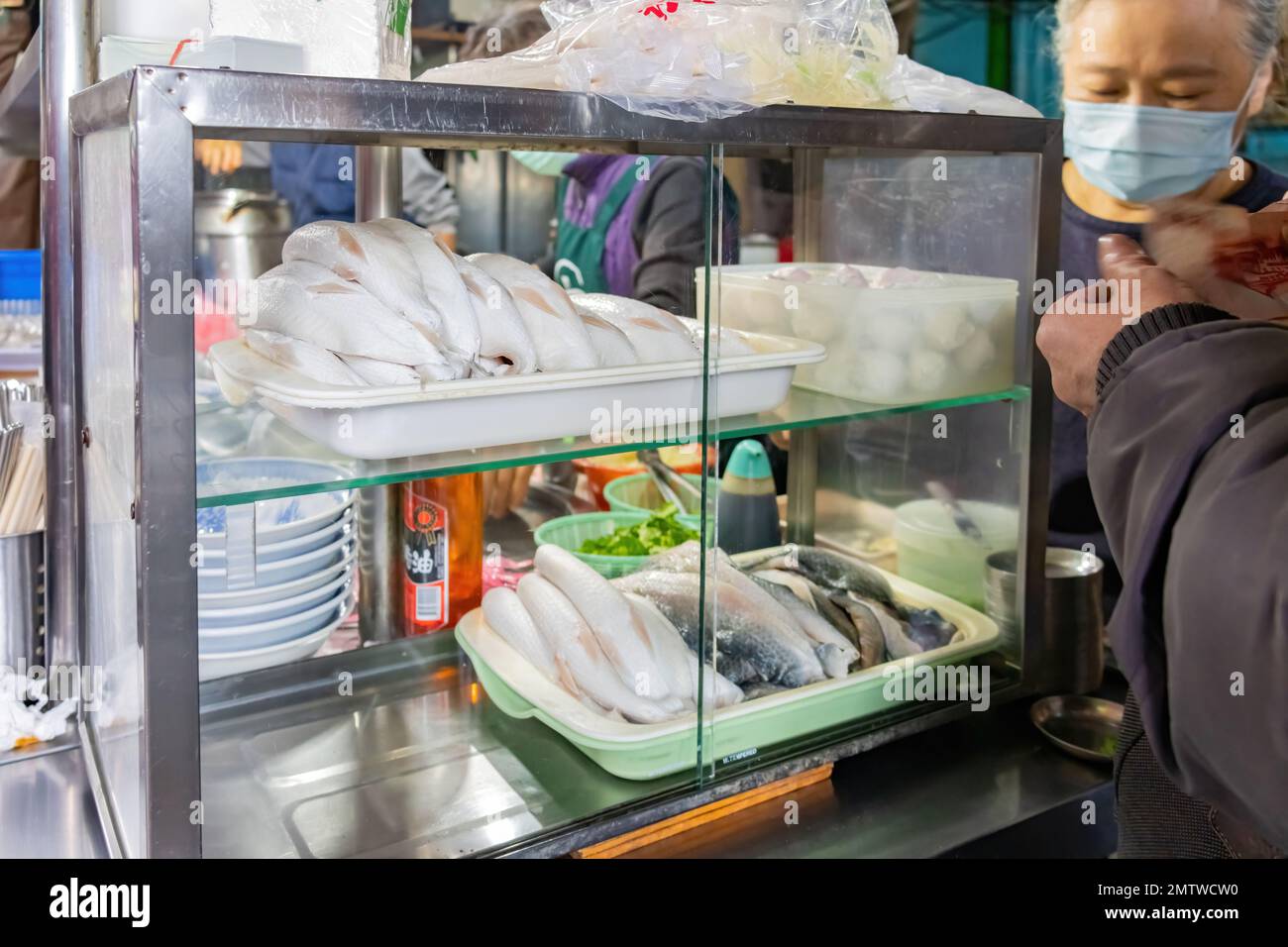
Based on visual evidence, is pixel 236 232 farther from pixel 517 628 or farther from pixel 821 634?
pixel 821 634

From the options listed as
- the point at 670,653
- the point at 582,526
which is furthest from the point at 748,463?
the point at 670,653

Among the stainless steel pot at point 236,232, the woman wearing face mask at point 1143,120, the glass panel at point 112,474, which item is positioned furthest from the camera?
the stainless steel pot at point 236,232

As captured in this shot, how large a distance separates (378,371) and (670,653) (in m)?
0.50

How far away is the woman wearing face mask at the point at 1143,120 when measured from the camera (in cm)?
224

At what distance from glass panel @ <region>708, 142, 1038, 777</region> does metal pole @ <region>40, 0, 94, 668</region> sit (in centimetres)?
73

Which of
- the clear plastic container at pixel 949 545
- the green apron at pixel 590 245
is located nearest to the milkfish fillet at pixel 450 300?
the clear plastic container at pixel 949 545

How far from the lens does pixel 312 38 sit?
0.98 metres

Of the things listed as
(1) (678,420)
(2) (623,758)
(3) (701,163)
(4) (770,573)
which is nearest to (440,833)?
(2) (623,758)

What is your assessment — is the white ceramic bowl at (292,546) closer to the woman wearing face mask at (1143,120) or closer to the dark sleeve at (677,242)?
the dark sleeve at (677,242)

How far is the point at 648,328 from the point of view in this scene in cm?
122

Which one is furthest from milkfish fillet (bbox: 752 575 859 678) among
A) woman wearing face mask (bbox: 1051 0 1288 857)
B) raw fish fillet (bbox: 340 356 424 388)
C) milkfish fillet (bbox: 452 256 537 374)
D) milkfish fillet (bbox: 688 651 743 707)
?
woman wearing face mask (bbox: 1051 0 1288 857)

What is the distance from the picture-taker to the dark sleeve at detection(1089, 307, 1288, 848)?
741mm

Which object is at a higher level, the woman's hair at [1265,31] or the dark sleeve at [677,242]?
the woman's hair at [1265,31]
